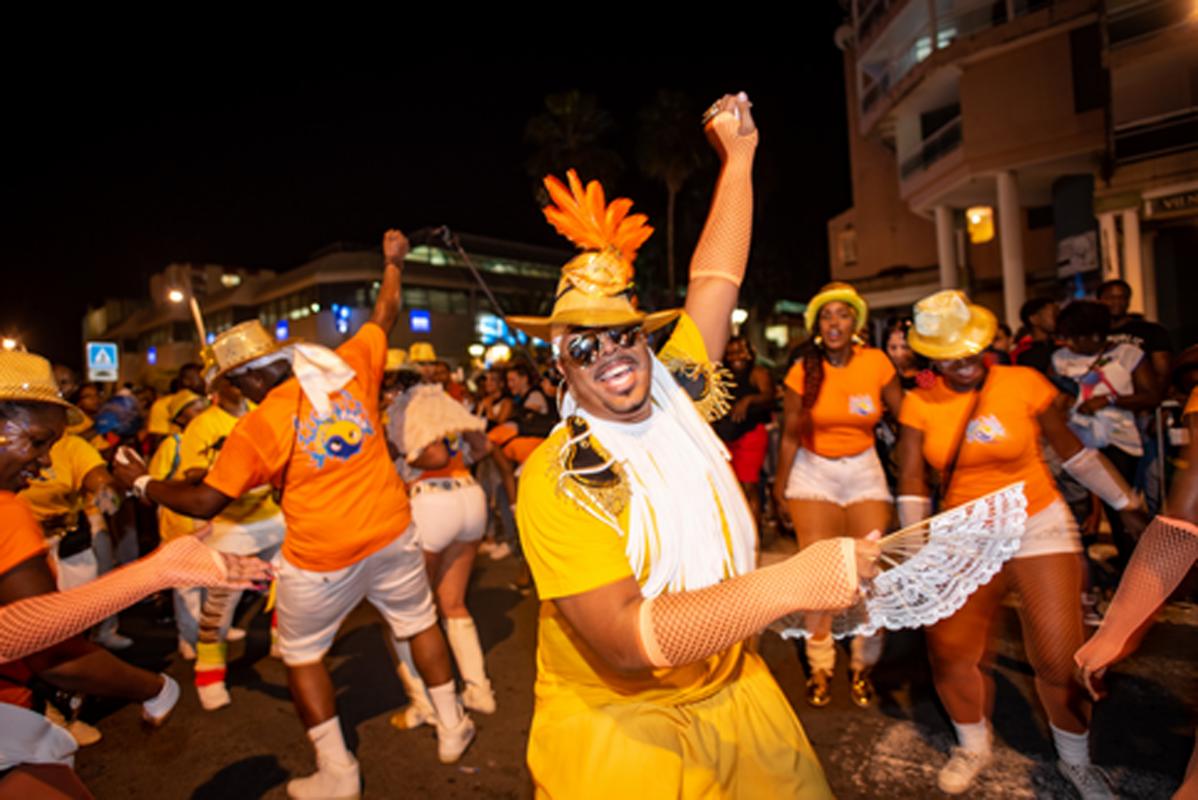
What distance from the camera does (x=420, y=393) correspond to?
5004mm

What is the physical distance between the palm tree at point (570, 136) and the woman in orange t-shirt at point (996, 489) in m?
30.1

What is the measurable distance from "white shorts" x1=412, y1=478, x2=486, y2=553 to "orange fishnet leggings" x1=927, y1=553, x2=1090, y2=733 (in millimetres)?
2770

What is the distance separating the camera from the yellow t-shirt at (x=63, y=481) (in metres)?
4.39

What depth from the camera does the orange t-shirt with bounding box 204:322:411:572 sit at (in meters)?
3.38

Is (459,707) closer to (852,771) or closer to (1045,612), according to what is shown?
(852,771)

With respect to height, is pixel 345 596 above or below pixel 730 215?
below

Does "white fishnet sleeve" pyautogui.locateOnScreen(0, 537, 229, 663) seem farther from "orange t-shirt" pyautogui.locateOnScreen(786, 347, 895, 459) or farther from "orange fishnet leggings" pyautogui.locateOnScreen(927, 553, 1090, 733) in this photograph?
"orange t-shirt" pyautogui.locateOnScreen(786, 347, 895, 459)

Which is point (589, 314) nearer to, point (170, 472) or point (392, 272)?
point (392, 272)

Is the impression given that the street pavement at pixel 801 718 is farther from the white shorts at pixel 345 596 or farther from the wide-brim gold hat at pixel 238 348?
the wide-brim gold hat at pixel 238 348

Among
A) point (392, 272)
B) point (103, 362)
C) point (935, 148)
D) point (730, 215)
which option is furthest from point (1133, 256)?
point (103, 362)

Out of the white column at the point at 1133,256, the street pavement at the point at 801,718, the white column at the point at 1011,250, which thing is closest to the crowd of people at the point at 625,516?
the street pavement at the point at 801,718

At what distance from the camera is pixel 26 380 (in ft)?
7.68

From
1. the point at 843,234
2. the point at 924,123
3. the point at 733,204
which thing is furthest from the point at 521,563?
the point at 843,234

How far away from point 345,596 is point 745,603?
2.83 meters
